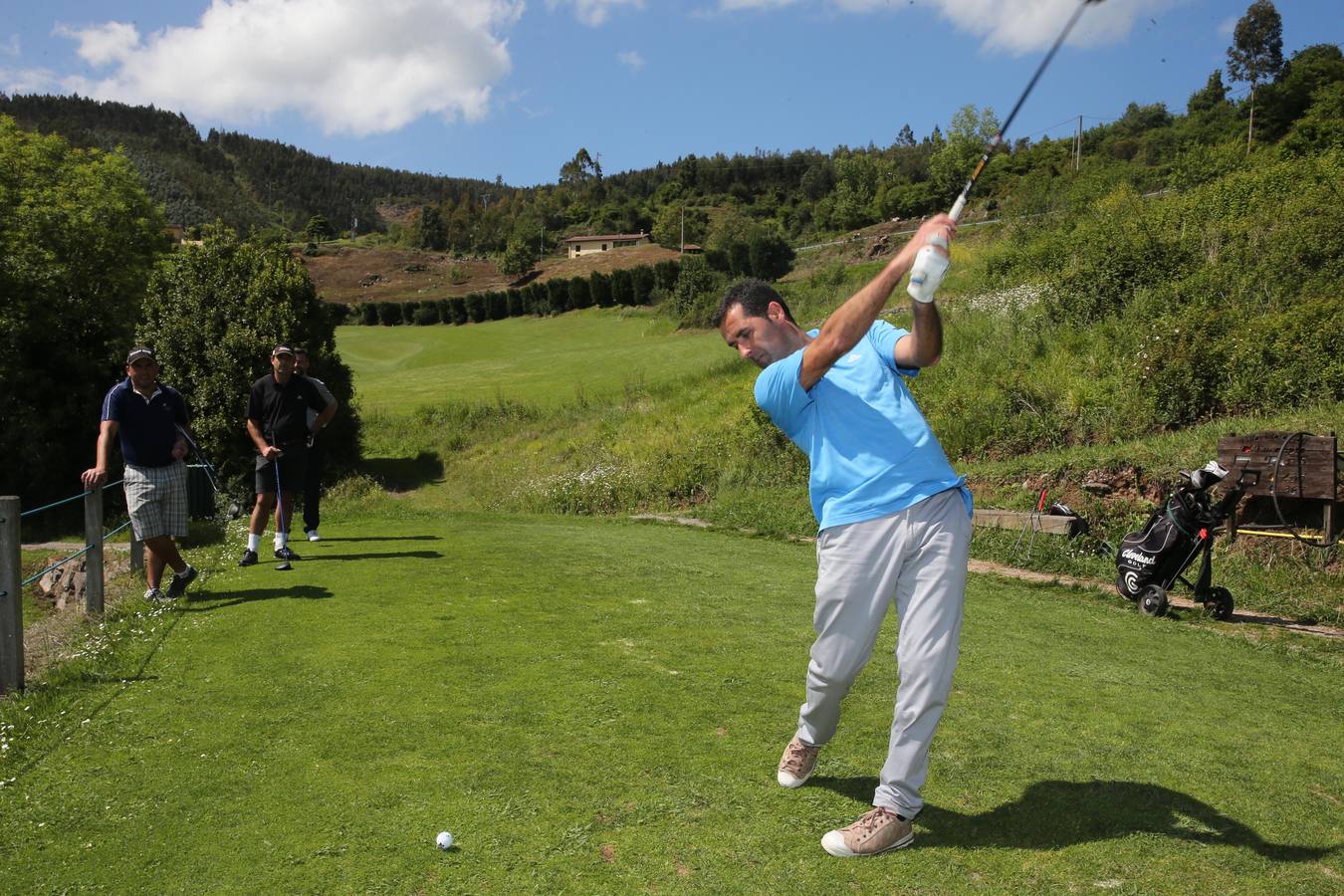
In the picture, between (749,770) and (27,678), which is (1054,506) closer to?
(749,770)

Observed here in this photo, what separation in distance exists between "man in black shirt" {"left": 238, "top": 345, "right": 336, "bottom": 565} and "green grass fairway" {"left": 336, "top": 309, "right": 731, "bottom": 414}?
2590 centimetres

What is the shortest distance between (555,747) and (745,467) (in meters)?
17.5

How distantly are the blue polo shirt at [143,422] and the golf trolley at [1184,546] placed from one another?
9.35 meters

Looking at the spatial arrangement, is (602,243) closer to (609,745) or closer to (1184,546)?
(1184,546)

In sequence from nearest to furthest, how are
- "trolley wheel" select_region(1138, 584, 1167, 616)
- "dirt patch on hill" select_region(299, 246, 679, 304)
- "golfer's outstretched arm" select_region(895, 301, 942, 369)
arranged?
"golfer's outstretched arm" select_region(895, 301, 942, 369)
"trolley wheel" select_region(1138, 584, 1167, 616)
"dirt patch on hill" select_region(299, 246, 679, 304)

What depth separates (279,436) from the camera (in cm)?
1025

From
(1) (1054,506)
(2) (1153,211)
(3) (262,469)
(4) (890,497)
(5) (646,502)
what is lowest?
(5) (646,502)

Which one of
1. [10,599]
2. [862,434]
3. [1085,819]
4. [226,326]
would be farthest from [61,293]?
[1085,819]

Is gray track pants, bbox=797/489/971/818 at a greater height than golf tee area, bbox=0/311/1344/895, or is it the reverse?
gray track pants, bbox=797/489/971/818

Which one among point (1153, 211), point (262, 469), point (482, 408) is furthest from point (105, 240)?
point (1153, 211)

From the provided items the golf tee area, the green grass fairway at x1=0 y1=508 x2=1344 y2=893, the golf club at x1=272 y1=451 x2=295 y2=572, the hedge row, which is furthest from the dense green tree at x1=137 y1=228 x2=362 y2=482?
the hedge row

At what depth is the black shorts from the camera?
33.1ft

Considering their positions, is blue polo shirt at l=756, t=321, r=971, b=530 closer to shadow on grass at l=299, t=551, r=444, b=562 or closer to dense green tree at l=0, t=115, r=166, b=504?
shadow on grass at l=299, t=551, r=444, b=562

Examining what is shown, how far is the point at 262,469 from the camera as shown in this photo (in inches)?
398
